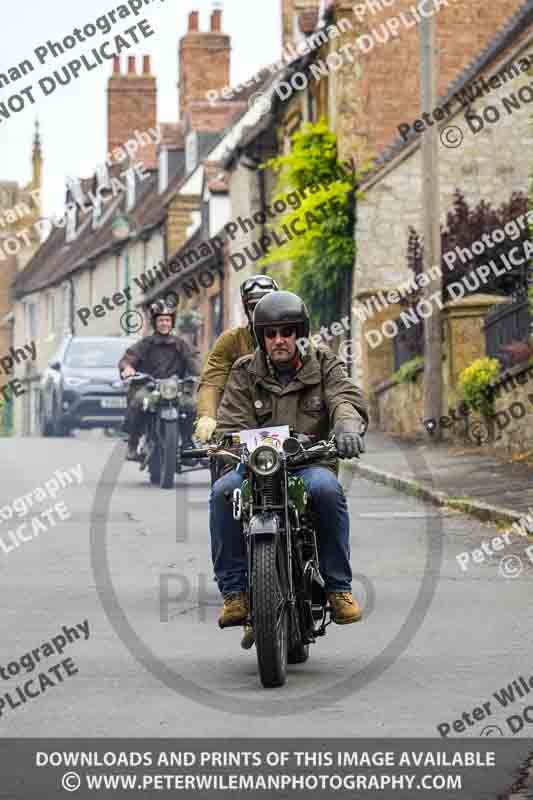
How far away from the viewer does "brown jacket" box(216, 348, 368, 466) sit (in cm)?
774

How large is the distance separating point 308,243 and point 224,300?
1748 centimetres

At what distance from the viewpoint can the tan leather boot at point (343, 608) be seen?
7562 mm

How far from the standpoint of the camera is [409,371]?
2425 centimetres

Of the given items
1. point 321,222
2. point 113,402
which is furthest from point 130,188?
point 113,402

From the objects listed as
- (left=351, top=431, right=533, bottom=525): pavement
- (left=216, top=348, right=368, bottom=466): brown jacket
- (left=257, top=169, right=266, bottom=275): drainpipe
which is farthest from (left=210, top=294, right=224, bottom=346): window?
(left=216, top=348, right=368, bottom=466): brown jacket

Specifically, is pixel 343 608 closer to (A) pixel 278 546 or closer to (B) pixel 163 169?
(A) pixel 278 546

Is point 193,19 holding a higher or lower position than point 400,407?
higher

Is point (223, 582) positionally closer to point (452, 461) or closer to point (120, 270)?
point (452, 461)

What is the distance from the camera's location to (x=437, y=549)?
12.3 metres

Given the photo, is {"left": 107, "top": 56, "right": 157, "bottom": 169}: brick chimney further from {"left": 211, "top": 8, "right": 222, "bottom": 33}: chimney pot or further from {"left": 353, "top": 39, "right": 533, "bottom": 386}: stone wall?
{"left": 353, "top": 39, "right": 533, "bottom": 386}: stone wall

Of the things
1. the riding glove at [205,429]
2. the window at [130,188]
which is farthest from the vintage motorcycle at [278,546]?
the window at [130,188]

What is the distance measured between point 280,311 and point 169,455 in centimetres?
1045

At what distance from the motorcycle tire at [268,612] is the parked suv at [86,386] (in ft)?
72.2

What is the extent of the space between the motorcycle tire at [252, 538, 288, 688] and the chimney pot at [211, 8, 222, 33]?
5000 centimetres
